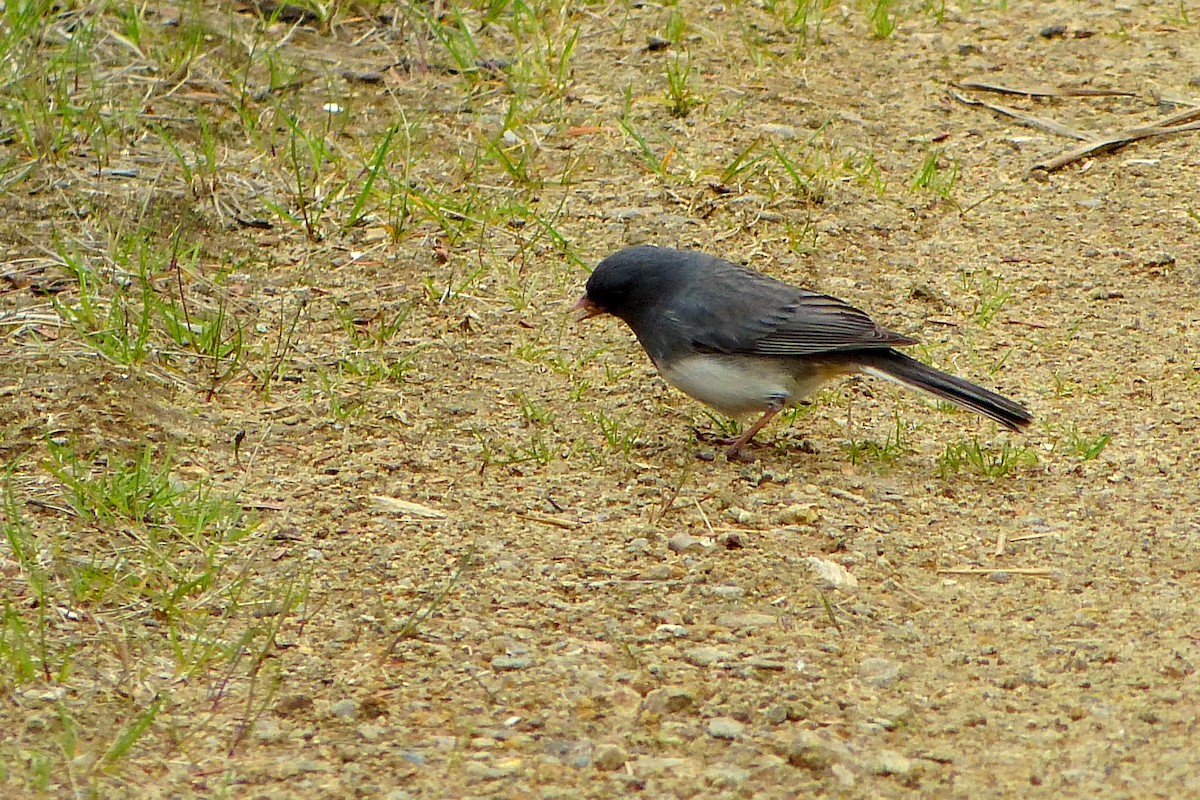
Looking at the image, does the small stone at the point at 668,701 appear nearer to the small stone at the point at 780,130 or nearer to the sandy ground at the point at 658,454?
the sandy ground at the point at 658,454

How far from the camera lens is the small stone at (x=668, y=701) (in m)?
3.48

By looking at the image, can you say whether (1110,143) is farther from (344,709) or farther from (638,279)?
(344,709)

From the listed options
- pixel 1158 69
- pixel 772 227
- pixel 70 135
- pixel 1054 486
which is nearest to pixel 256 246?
pixel 70 135

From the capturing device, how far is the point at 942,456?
16.0 ft

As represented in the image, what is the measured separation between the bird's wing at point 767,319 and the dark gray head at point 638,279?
7 centimetres

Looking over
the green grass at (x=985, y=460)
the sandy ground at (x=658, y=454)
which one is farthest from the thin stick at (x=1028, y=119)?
the green grass at (x=985, y=460)

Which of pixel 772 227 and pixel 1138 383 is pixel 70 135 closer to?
pixel 772 227

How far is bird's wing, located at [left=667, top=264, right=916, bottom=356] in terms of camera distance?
5047mm

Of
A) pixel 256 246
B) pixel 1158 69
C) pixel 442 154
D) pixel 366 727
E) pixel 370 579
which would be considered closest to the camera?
pixel 366 727

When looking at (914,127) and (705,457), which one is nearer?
(705,457)

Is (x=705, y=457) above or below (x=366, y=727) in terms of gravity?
below

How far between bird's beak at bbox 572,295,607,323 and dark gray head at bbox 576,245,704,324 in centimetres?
5

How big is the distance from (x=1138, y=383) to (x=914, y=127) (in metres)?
2.06

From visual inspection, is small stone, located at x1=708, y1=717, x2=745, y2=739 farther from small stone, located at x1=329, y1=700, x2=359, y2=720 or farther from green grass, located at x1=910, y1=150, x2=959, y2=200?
green grass, located at x1=910, y1=150, x2=959, y2=200
